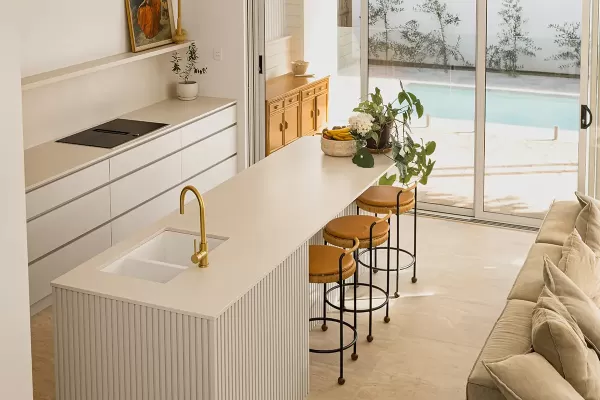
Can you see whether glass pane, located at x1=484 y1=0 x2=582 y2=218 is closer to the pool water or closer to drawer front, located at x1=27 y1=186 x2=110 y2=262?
the pool water

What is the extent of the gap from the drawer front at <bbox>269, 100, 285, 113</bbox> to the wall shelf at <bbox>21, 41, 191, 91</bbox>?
0.94 metres

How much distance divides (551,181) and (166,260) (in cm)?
366

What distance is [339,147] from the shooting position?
580 cm

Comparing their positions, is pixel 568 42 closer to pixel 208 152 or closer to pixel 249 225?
pixel 208 152

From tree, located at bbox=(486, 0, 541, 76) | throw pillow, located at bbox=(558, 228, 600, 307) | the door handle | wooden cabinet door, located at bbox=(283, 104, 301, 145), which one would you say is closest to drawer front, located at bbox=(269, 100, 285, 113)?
wooden cabinet door, located at bbox=(283, 104, 301, 145)

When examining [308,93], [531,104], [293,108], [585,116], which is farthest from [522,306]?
[308,93]

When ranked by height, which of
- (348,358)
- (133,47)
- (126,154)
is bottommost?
(348,358)

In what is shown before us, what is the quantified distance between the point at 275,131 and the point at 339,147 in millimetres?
2442

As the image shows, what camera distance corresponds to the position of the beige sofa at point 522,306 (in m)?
3.59

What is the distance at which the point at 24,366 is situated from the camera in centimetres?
345

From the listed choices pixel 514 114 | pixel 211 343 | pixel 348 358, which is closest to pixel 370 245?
pixel 348 358

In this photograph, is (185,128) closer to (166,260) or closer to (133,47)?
(133,47)

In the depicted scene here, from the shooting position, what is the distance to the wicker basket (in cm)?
580

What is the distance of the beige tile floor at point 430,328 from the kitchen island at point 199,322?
451 millimetres
